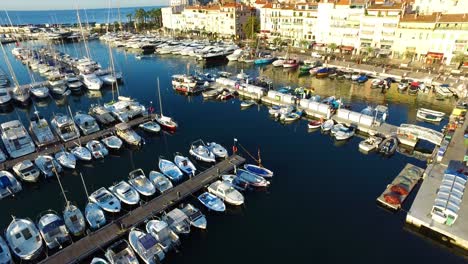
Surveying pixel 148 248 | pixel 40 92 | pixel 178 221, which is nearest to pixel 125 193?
pixel 178 221

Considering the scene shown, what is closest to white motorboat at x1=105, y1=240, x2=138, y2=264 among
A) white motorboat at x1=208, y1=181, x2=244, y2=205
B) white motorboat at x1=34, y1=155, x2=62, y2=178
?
white motorboat at x1=208, y1=181, x2=244, y2=205

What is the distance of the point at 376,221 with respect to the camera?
31.0m

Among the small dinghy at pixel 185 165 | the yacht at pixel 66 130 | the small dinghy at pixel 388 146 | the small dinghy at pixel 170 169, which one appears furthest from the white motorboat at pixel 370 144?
the yacht at pixel 66 130

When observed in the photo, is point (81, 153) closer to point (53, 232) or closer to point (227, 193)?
point (53, 232)

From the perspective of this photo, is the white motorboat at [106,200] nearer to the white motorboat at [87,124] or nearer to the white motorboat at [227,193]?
the white motorboat at [227,193]

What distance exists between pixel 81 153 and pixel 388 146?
4371 cm

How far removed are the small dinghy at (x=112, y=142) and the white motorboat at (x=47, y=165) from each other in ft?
23.2

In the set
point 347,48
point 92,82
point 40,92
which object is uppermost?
point 347,48

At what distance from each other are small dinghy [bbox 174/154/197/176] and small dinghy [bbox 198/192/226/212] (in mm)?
4809

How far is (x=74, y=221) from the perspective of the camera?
1166 inches

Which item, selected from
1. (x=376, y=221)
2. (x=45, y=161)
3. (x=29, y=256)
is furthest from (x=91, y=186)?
(x=376, y=221)

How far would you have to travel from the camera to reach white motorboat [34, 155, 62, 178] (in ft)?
127

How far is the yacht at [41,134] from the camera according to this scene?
44844 mm

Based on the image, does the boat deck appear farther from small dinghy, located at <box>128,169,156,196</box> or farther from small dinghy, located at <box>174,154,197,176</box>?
small dinghy, located at <box>128,169,156,196</box>
